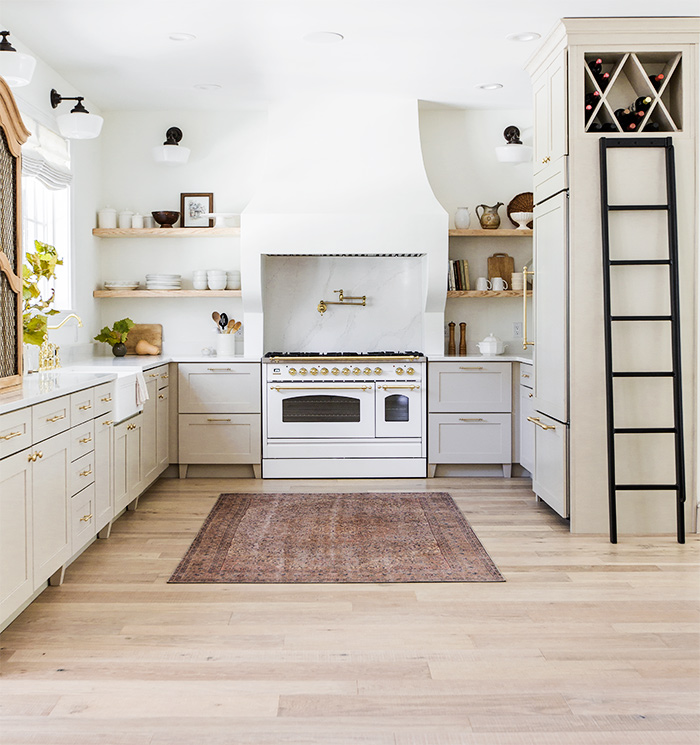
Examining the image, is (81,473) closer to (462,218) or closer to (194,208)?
(194,208)

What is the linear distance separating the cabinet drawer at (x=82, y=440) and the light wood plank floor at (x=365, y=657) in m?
0.53

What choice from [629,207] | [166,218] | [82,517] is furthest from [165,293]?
[629,207]

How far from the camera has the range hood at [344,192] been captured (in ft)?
18.3

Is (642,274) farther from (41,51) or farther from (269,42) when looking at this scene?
(41,51)

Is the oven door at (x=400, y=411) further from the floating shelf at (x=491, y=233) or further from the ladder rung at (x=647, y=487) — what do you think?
the ladder rung at (x=647, y=487)

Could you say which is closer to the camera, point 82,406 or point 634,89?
point 82,406

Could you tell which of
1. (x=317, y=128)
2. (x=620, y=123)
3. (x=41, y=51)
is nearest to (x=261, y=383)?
(x=317, y=128)

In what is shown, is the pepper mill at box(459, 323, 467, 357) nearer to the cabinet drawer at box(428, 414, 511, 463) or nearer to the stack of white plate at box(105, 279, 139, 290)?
the cabinet drawer at box(428, 414, 511, 463)

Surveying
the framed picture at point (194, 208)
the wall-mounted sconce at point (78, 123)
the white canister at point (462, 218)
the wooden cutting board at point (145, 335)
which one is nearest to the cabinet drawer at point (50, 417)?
the wall-mounted sconce at point (78, 123)

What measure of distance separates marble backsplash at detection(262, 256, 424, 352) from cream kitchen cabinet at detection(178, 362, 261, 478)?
67 cm

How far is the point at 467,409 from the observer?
217 inches

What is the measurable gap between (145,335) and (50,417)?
3.08 m

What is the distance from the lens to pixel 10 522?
2668 mm

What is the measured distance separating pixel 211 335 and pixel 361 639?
148 inches
